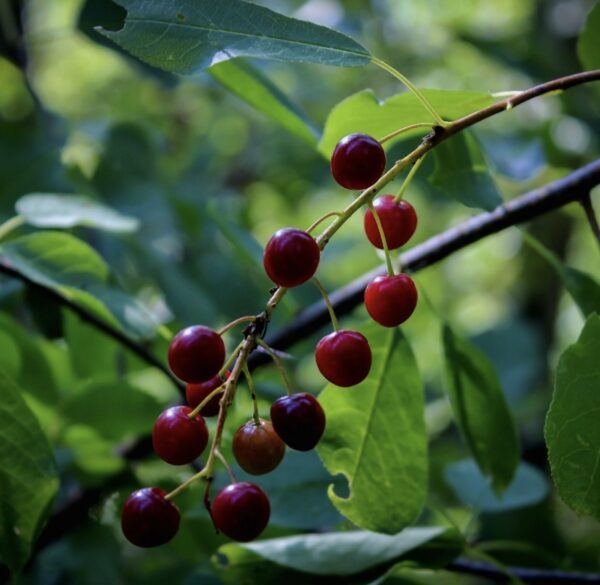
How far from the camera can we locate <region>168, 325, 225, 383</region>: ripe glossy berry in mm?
838

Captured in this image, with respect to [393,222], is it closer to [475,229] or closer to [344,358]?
[344,358]

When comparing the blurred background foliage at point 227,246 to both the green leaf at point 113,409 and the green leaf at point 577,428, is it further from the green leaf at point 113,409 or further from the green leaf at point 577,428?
the green leaf at point 577,428

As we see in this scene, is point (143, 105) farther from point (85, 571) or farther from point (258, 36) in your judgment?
point (258, 36)

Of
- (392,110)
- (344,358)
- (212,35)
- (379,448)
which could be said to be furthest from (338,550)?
(212,35)

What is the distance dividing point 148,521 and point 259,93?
2.38 ft

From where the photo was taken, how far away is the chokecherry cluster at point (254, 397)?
32.9 inches

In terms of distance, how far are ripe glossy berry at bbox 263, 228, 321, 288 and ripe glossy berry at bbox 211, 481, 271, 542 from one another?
23 centimetres

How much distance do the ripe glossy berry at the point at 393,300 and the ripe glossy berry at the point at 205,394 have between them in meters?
0.19

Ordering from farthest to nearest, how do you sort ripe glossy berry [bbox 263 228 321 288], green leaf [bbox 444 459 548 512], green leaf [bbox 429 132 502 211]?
green leaf [bbox 444 459 548 512] → green leaf [bbox 429 132 502 211] → ripe glossy berry [bbox 263 228 321 288]

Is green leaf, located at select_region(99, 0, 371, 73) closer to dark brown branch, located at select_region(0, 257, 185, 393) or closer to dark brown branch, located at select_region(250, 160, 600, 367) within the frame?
dark brown branch, located at select_region(250, 160, 600, 367)

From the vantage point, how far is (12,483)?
3.35ft

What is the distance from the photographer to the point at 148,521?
839 mm

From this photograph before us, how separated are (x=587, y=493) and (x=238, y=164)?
11.0ft

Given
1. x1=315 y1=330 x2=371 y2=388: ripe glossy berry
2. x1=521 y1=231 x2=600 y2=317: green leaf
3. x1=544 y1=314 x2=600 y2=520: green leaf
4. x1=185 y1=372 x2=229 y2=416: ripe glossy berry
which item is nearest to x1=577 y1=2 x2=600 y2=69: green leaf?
x1=521 y1=231 x2=600 y2=317: green leaf
